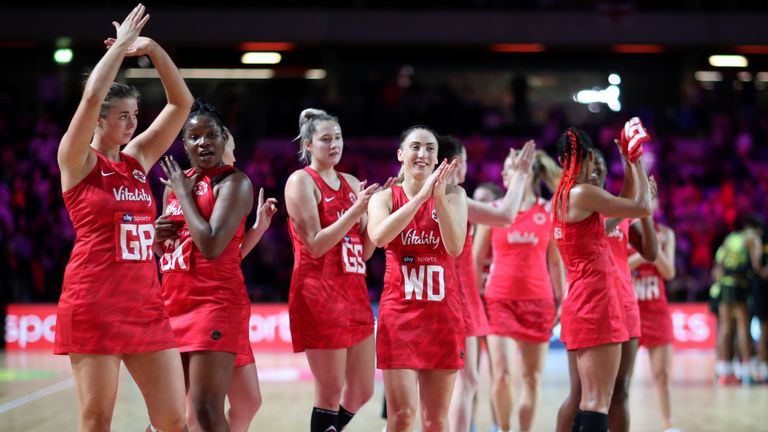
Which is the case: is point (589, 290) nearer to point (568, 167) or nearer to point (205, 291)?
point (568, 167)

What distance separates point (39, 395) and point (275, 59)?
45.4ft

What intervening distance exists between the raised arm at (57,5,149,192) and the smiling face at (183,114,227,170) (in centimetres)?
67

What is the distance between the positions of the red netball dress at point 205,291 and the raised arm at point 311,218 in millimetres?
529

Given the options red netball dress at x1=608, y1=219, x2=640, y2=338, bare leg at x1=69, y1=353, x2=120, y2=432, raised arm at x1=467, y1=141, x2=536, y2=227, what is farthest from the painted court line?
red netball dress at x1=608, y1=219, x2=640, y2=338

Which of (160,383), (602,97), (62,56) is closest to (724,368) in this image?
(160,383)

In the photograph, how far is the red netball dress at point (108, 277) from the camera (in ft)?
12.1

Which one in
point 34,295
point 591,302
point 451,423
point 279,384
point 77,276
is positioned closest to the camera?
point 77,276

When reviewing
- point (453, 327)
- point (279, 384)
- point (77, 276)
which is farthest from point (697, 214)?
→ point (77, 276)

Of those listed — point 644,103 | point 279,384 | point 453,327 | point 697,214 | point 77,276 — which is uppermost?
point 644,103

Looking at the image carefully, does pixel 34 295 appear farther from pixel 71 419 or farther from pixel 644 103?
pixel 644 103

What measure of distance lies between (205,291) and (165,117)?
0.82 m

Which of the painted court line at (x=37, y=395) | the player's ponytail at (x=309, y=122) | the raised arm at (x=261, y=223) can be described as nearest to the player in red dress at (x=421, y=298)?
the raised arm at (x=261, y=223)

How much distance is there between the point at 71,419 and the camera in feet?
24.0

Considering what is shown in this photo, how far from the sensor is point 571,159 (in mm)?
5156
